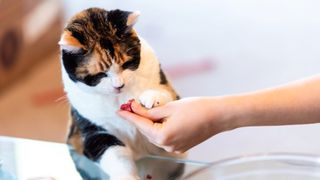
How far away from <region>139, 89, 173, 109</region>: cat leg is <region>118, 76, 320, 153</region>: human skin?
0.07 feet

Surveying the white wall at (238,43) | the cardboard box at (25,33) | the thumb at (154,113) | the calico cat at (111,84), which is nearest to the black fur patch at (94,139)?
the calico cat at (111,84)

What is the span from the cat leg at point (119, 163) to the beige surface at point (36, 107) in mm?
935

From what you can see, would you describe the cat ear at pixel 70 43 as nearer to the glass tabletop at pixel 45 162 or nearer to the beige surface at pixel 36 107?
the glass tabletop at pixel 45 162

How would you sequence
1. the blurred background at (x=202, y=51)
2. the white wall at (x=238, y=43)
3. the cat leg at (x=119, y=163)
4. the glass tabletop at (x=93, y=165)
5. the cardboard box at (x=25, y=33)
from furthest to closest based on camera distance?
the cardboard box at (x=25, y=33), the blurred background at (x=202, y=51), the white wall at (x=238, y=43), the cat leg at (x=119, y=163), the glass tabletop at (x=93, y=165)

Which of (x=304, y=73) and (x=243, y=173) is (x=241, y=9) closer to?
(x=304, y=73)

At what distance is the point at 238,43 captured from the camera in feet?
6.17

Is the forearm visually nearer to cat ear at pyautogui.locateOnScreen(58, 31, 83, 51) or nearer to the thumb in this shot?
the thumb

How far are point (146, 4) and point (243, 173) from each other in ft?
4.17

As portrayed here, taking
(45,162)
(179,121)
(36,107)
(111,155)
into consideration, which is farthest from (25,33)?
(179,121)

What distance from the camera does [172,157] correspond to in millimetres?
883

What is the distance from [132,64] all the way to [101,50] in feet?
0.17

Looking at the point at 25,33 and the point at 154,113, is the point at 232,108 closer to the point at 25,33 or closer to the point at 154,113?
the point at 154,113

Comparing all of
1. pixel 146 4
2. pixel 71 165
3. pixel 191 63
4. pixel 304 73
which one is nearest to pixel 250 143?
pixel 304 73

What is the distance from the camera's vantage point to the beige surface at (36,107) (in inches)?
71.3
